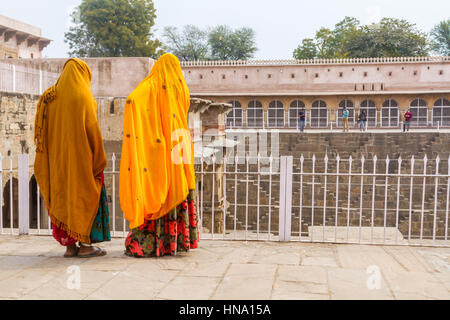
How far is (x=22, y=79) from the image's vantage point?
9.75m

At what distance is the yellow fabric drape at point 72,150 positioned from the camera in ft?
12.0

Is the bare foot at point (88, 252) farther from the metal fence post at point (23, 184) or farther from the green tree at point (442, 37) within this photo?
the green tree at point (442, 37)

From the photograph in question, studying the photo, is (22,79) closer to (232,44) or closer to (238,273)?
(238,273)

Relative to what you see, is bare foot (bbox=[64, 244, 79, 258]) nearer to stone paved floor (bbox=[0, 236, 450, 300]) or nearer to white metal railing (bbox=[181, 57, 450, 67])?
stone paved floor (bbox=[0, 236, 450, 300])

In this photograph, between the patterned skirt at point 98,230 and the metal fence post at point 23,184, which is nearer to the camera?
the patterned skirt at point 98,230

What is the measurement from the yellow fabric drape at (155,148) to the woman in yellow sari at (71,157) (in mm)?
253

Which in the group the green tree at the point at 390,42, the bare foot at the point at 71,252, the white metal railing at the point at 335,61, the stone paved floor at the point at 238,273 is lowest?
the stone paved floor at the point at 238,273

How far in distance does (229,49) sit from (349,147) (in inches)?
998

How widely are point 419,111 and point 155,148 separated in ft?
70.0

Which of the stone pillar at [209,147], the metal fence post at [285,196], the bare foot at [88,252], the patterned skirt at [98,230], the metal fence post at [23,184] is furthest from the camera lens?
the stone pillar at [209,147]

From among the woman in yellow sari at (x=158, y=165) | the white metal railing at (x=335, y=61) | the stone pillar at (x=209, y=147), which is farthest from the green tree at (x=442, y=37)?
the woman in yellow sari at (x=158, y=165)

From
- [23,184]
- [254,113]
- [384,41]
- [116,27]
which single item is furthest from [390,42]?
[23,184]

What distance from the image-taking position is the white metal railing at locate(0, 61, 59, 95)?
916 centimetres

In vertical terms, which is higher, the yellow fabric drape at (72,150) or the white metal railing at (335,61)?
the white metal railing at (335,61)
